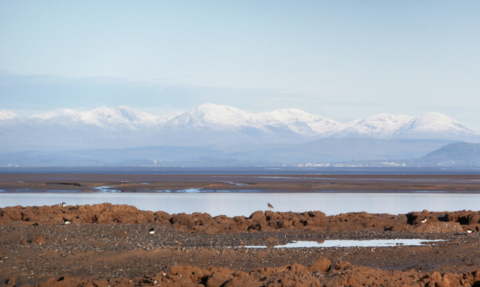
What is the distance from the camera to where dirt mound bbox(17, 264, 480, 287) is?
9.19 meters

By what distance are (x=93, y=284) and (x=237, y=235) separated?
27.9 feet

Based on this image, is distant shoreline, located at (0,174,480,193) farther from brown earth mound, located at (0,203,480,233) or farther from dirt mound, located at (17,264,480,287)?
dirt mound, located at (17,264,480,287)

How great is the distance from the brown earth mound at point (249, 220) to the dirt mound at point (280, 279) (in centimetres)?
824

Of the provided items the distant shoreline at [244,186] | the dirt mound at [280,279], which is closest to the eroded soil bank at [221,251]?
the dirt mound at [280,279]

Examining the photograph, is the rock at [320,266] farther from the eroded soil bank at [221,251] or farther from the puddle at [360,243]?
the puddle at [360,243]

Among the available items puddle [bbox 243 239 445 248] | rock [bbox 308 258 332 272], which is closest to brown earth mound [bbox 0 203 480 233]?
puddle [bbox 243 239 445 248]

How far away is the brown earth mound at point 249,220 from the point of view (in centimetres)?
1873

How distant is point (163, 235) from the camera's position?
17219 millimetres

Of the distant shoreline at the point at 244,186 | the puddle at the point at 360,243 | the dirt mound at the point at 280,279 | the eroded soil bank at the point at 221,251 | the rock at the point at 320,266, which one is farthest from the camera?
the distant shoreline at the point at 244,186

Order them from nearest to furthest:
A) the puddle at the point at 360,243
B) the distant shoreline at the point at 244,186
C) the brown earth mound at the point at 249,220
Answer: the puddle at the point at 360,243 → the brown earth mound at the point at 249,220 → the distant shoreline at the point at 244,186

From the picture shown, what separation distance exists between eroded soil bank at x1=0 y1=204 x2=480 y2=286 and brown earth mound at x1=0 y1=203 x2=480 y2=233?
0.04 m

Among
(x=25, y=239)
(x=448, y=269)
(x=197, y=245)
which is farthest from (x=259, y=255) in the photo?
(x=25, y=239)

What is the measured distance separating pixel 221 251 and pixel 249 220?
22.4 feet

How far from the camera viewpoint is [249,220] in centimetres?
2006
